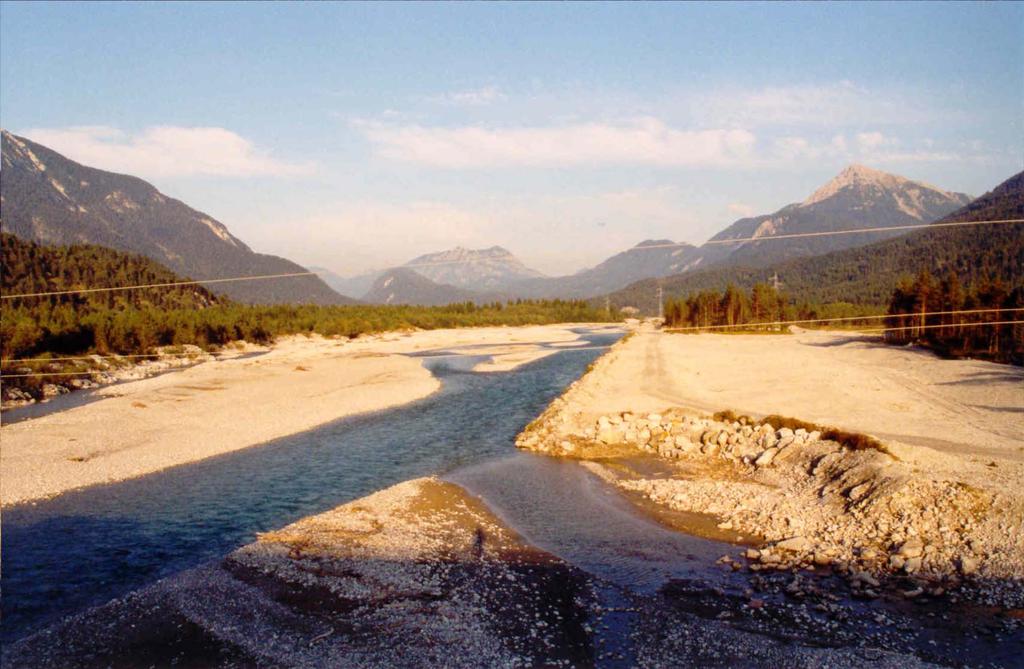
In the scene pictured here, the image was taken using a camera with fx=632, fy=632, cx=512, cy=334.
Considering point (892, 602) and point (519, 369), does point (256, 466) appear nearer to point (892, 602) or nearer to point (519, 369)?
point (892, 602)

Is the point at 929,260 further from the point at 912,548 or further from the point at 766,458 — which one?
the point at 912,548

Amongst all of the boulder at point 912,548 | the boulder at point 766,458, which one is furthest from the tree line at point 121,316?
the boulder at point 912,548

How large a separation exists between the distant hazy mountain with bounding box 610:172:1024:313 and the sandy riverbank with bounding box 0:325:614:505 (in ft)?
213

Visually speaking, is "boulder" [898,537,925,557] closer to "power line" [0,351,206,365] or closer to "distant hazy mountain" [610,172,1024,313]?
"power line" [0,351,206,365]

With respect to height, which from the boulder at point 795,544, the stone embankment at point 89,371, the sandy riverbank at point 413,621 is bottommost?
the sandy riverbank at point 413,621

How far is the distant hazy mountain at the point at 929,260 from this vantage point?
3647 inches

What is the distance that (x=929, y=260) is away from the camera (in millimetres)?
120938

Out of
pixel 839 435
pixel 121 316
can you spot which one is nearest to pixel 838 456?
pixel 839 435

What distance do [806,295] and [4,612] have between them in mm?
160589

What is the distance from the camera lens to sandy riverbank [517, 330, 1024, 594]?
1159 cm

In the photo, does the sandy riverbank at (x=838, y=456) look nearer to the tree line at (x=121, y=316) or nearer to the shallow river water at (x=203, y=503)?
the shallow river water at (x=203, y=503)

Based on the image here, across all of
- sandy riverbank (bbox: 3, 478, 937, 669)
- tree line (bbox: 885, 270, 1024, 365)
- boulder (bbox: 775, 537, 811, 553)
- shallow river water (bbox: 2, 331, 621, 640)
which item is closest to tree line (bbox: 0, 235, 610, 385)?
shallow river water (bbox: 2, 331, 621, 640)

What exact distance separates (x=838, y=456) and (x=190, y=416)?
24.9 meters

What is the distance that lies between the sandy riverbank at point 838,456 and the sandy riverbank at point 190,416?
10908 millimetres
